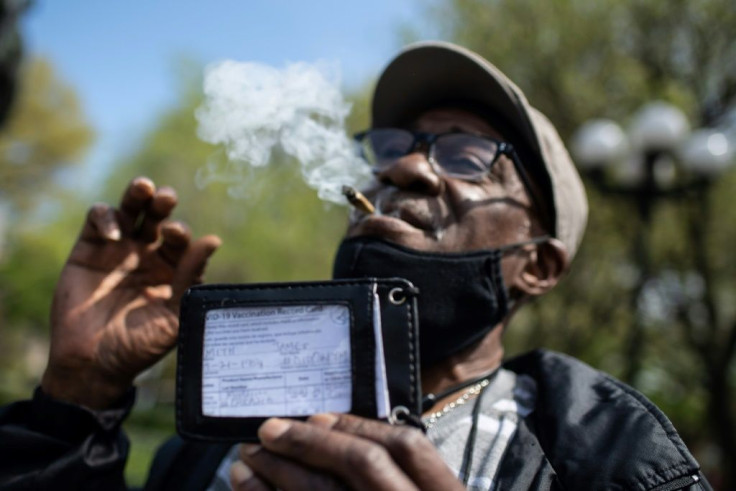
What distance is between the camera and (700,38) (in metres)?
9.23

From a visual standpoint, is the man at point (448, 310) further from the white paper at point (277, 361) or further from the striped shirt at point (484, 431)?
the white paper at point (277, 361)

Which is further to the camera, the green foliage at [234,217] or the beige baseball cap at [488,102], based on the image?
the green foliage at [234,217]

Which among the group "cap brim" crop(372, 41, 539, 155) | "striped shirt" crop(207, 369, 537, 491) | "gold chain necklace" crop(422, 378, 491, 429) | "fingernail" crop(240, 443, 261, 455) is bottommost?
"gold chain necklace" crop(422, 378, 491, 429)

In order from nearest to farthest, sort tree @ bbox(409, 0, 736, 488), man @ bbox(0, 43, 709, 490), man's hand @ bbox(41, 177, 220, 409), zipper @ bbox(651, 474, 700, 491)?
zipper @ bbox(651, 474, 700, 491), man @ bbox(0, 43, 709, 490), man's hand @ bbox(41, 177, 220, 409), tree @ bbox(409, 0, 736, 488)

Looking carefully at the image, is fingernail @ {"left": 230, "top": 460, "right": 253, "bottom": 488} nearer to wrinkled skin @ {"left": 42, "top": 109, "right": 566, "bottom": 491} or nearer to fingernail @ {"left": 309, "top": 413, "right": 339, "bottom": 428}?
fingernail @ {"left": 309, "top": 413, "right": 339, "bottom": 428}

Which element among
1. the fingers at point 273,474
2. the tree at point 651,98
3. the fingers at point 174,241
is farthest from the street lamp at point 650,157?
the fingers at point 273,474

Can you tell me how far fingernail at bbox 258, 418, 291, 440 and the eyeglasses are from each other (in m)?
1.16

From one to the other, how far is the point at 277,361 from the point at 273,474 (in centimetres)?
26

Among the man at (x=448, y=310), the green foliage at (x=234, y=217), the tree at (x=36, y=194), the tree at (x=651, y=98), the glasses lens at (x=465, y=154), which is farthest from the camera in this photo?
the tree at (x=36, y=194)

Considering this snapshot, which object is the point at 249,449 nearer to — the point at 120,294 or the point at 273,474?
the point at 273,474

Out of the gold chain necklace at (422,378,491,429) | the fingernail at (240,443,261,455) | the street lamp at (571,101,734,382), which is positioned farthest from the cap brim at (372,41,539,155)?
the street lamp at (571,101,734,382)

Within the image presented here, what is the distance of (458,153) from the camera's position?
2.22 metres

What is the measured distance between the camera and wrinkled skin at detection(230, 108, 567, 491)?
47.4 inches

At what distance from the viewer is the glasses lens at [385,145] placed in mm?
2303
